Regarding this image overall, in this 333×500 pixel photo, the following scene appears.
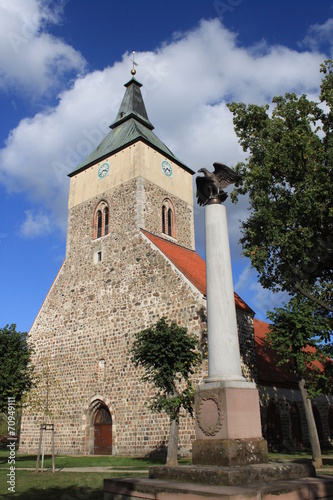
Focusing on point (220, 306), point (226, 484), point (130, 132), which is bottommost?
point (226, 484)

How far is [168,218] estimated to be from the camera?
2470cm

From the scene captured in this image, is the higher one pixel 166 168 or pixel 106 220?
pixel 166 168

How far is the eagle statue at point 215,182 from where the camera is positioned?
343 inches

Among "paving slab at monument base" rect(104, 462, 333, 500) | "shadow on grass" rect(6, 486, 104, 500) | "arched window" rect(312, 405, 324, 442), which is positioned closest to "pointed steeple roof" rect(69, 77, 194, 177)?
"arched window" rect(312, 405, 324, 442)

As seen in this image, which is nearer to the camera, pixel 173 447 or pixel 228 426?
pixel 228 426

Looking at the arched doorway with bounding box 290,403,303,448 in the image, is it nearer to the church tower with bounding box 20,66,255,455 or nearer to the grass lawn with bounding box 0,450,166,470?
the church tower with bounding box 20,66,255,455

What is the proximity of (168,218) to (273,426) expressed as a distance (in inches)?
489

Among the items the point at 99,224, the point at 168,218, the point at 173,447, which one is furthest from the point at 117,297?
the point at 173,447

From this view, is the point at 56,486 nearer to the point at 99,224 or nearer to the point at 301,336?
the point at 301,336

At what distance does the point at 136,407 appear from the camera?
17641 mm

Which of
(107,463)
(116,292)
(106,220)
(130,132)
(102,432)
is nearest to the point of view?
(107,463)

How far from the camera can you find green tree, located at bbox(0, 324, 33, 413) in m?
17.8

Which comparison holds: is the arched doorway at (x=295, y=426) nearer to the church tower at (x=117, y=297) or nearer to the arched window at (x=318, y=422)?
the arched window at (x=318, y=422)

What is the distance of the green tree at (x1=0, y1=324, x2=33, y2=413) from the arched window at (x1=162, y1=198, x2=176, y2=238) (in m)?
9.55
